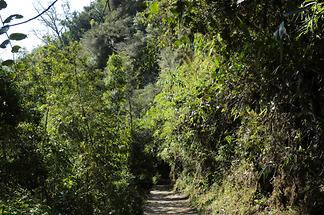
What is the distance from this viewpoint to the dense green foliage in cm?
345

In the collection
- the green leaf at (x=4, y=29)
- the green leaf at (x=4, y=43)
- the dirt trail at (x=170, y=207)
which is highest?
the green leaf at (x=4, y=29)

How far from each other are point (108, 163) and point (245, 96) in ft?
18.3

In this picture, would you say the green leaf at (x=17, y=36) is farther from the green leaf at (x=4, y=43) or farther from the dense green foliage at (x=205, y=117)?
the dense green foliage at (x=205, y=117)

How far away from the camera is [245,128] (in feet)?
22.1

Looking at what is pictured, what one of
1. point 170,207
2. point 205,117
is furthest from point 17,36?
point 170,207

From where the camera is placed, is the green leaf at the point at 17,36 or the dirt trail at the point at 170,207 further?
the dirt trail at the point at 170,207

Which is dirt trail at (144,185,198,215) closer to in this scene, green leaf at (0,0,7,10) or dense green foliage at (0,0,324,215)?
dense green foliage at (0,0,324,215)

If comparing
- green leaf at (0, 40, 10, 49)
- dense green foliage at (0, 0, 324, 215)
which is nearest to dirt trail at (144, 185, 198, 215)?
dense green foliage at (0, 0, 324, 215)

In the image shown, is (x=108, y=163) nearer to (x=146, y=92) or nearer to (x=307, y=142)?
(x=307, y=142)

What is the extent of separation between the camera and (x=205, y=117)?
7.03 metres

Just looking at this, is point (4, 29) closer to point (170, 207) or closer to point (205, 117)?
point (205, 117)

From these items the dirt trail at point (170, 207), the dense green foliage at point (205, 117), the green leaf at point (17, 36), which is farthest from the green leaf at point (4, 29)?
the dirt trail at point (170, 207)

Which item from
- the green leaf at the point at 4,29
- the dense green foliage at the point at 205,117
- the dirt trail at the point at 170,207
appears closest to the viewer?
the green leaf at the point at 4,29

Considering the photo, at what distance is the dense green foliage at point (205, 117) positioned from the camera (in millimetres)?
3445
